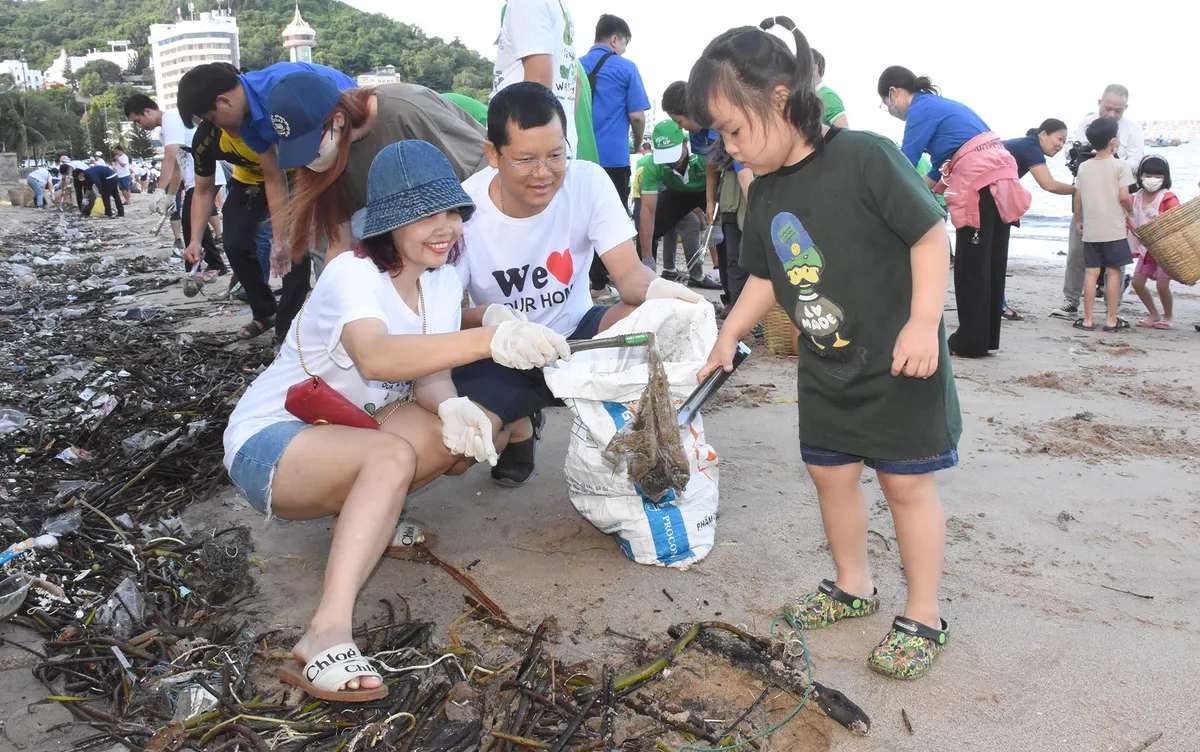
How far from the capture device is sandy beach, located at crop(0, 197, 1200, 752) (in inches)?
70.6

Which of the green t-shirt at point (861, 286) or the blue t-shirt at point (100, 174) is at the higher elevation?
the blue t-shirt at point (100, 174)

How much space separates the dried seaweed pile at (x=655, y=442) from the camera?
2.25m

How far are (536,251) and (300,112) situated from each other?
3.23ft

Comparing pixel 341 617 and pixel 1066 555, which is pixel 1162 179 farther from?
pixel 341 617

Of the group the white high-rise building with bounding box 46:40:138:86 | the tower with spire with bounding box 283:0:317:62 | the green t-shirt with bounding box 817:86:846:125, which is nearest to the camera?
the green t-shirt with bounding box 817:86:846:125

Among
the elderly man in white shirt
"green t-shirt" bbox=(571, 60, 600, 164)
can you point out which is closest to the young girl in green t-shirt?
"green t-shirt" bbox=(571, 60, 600, 164)

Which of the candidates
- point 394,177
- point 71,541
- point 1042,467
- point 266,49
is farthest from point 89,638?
point 266,49

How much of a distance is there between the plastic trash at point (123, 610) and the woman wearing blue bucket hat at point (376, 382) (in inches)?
16.2

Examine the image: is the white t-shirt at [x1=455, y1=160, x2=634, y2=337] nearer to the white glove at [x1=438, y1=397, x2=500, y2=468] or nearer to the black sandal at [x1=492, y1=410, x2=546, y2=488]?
the black sandal at [x1=492, y1=410, x2=546, y2=488]

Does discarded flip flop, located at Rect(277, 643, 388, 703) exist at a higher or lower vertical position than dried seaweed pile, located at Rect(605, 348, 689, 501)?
lower

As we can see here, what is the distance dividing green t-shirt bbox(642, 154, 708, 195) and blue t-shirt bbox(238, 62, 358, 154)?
129 inches

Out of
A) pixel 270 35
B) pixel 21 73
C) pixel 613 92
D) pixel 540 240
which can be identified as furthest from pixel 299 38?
pixel 540 240

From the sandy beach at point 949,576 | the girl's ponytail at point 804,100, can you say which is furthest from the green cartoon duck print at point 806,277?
the sandy beach at point 949,576

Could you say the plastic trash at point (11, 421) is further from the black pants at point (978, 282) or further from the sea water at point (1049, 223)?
the sea water at point (1049, 223)
